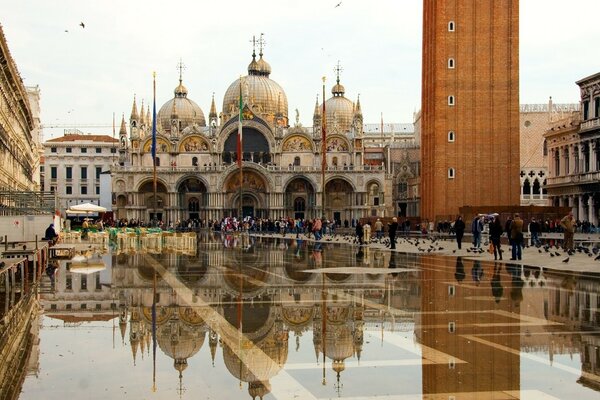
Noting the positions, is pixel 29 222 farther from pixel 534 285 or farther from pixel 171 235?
pixel 534 285

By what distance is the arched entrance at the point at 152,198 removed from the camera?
303 feet

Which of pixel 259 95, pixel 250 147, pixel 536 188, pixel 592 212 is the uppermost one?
pixel 259 95

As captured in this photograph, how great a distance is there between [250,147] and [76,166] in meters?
43.6

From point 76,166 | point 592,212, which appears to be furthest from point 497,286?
point 76,166

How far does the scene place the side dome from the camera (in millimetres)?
103500

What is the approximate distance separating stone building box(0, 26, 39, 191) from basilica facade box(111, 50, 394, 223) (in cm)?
2225

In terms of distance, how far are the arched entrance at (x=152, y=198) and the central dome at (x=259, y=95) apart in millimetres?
11790

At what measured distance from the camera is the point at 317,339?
35.7 feet

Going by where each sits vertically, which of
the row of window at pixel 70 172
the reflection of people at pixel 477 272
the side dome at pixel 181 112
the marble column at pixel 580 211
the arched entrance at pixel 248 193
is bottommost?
the reflection of people at pixel 477 272

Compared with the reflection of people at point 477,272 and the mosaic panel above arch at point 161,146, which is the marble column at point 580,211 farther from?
the mosaic panel above arch at point 161,146

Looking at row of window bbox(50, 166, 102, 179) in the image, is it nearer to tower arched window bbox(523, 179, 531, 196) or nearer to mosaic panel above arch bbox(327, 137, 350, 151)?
mosaic panel above arch bbox(327, 137, 350, 151)

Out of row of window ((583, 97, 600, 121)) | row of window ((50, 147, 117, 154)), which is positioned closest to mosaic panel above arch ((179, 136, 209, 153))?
row of window ((50, 147, 117, 154))

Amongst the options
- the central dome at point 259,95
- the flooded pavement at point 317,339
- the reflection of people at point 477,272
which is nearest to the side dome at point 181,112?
the central dome at point 259,95

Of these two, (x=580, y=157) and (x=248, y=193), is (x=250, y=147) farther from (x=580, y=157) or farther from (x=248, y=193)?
(x=580, y=157)
